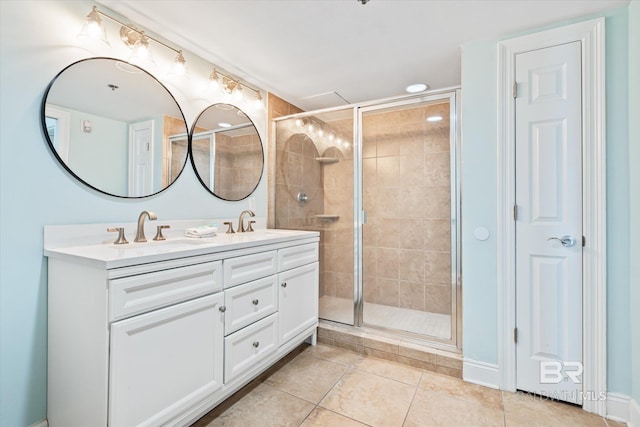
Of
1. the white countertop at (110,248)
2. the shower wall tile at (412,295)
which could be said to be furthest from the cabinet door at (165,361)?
the shower wall tile at (412,295)

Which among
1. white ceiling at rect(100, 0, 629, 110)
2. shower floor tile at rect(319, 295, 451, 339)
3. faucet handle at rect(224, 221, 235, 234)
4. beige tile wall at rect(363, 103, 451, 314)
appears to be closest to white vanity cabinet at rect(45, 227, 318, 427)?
faucet handle at rect(224, 221, 235, 234)

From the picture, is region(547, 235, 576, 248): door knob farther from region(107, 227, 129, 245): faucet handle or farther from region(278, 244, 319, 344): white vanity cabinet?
region(107, 227, 129, 245): faucet handle

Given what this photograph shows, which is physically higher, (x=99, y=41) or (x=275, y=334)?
(x=99, y=41)

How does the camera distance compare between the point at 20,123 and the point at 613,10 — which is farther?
the point at 613,10

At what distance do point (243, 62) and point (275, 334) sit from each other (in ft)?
6.39

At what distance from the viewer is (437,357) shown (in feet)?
6.75

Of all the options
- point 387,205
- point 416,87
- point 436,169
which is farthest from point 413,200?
point 416,87

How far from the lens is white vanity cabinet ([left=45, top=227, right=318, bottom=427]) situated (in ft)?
3.72

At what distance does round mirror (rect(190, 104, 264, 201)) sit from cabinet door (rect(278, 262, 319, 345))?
81 cm

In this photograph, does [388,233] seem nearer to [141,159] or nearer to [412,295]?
[412,295]

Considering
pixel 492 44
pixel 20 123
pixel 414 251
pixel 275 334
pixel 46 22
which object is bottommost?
pixel 275 334

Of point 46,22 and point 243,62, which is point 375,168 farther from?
point 46,22

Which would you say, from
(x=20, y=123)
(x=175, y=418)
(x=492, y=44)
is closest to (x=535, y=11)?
(x=492, y=44)

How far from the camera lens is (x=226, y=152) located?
2334 millimetres
